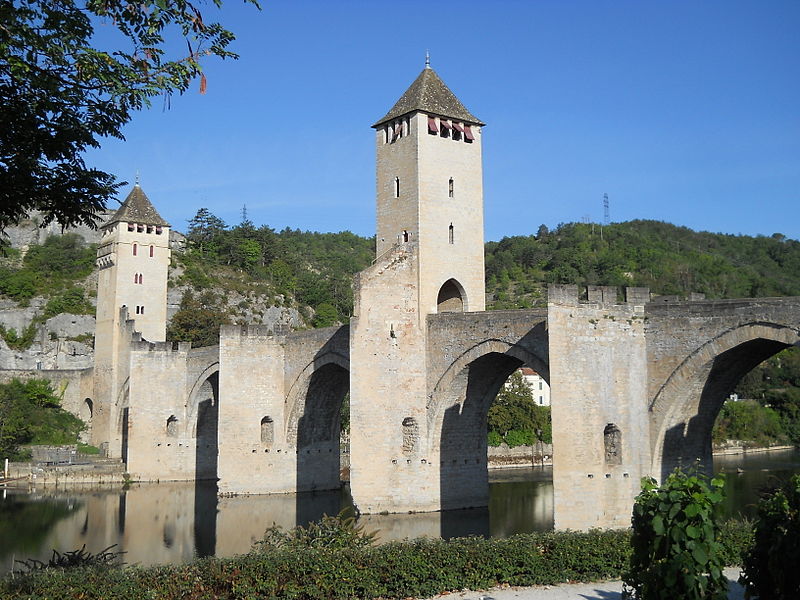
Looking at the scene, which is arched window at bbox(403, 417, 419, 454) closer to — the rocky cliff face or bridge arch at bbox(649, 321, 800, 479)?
bridge arch at bbox(649, 321, 800, 479)

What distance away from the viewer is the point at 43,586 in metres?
10.3

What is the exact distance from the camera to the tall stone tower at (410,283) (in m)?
25.5

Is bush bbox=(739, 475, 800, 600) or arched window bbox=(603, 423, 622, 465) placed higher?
arched window bbox=(603, 423, 622, 465)

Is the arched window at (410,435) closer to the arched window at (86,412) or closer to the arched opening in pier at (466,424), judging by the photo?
the arched opening in pier at (466,424)

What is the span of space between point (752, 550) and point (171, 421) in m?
33.0

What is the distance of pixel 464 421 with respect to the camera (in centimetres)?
2655

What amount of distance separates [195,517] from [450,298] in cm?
1092

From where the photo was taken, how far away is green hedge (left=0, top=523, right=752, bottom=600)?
10641 mm

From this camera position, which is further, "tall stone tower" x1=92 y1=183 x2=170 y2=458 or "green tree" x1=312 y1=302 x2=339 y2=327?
"green tree" x1=312 y1=302 x2=339 y2=327

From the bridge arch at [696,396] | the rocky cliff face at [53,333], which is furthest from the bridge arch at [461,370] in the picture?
the rocky cliff face at [53,333]

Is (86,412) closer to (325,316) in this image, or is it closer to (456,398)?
(325,316)

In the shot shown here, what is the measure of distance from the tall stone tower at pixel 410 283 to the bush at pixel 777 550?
1731 cm

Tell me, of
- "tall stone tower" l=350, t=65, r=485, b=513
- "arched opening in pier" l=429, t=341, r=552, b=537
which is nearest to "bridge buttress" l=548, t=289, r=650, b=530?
"arched opening in pier" l=429, t=341, r=552, b=537

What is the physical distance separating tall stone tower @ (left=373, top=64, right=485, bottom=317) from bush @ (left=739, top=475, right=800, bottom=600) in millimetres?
Result: 17953
